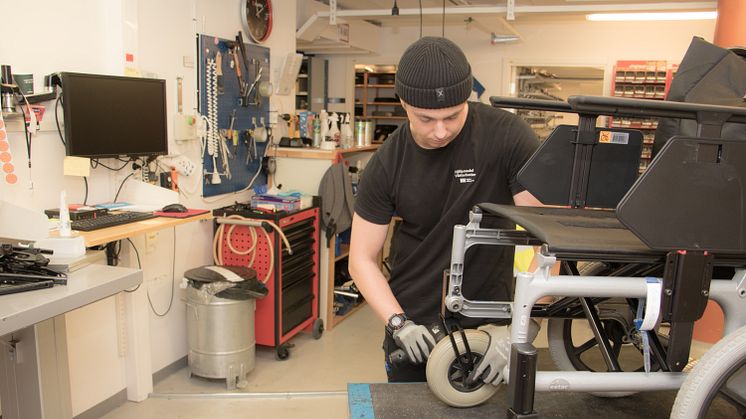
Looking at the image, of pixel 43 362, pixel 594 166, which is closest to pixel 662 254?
pixel 594 166

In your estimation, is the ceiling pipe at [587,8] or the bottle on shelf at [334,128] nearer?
the ceiling pipe at [587,8]

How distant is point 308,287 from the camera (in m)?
3.91

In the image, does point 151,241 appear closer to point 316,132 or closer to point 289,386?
point 289,386

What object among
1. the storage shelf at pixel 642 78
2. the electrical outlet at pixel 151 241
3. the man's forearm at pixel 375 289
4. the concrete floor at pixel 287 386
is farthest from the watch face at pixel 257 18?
the storage shelf at pixel 642 78

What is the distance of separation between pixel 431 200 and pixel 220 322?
195 cm

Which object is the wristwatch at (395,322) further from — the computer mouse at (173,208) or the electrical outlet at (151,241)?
the electrical outlet at (151,241)

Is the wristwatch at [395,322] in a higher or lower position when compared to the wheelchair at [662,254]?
lower

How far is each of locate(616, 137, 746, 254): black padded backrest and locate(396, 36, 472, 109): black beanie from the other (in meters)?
0.49

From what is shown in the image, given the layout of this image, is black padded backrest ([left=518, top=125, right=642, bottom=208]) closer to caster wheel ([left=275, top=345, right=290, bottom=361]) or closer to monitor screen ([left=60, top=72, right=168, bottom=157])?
monitor screen ([left=60, top=72, right=168, bottom=157])

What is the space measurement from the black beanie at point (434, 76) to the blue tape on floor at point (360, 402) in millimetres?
630

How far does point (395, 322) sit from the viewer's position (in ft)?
4.39

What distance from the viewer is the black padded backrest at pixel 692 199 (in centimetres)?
84

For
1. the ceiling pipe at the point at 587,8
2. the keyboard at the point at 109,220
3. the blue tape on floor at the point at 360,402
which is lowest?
the blue tape on floor at the point at 360,402

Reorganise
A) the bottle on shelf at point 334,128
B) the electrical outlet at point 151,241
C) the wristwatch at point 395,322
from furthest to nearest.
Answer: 1. the bottle on shelf at point 334,128
2. the electrical outlet at point 151,241
3. the wristwatch at point 395,322
